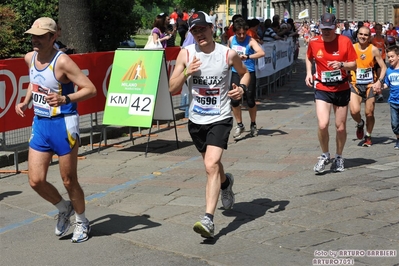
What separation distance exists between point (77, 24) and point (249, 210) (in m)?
7.80

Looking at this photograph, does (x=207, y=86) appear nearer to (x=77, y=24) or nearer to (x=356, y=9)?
(x=77, y=24)

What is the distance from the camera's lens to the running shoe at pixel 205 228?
6520 millimetres

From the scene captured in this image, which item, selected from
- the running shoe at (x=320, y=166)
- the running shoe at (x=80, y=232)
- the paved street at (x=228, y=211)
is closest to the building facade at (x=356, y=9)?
the paved street at (x=228, y=211)

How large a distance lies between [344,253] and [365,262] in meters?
0.25

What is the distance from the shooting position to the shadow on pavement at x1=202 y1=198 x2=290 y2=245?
283 inches

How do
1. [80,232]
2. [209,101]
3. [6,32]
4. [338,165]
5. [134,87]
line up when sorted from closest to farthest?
[80,232] < [209,101] < [338,165] < [134,87] < [6,32]

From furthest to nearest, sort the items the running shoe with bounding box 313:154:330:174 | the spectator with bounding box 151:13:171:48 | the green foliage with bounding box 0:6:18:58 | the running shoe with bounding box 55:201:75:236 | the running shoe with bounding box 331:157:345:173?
the green foliage with bounding box 0:6:18:58, the spectator with bounding box 151:13:171:48, the running shoe with bounding box 331:157:345:173, the running shoe with bounding box 313:154:330:174, the running shoe with bounding box 55:201:75:236

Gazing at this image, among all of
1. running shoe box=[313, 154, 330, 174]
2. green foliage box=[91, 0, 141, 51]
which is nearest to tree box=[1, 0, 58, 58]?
green foliage box=[91, 0, 141, 51]

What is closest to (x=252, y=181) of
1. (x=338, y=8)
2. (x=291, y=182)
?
(x=291, y=182)

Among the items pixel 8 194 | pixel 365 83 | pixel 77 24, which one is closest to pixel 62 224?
pixel 8 194

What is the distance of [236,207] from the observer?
7938 millimetres

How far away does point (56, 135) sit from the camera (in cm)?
663

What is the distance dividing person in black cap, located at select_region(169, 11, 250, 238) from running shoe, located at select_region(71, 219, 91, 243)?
112 cm

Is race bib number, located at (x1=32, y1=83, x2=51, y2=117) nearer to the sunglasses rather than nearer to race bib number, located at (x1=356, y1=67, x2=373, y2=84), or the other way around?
the sunglasses
